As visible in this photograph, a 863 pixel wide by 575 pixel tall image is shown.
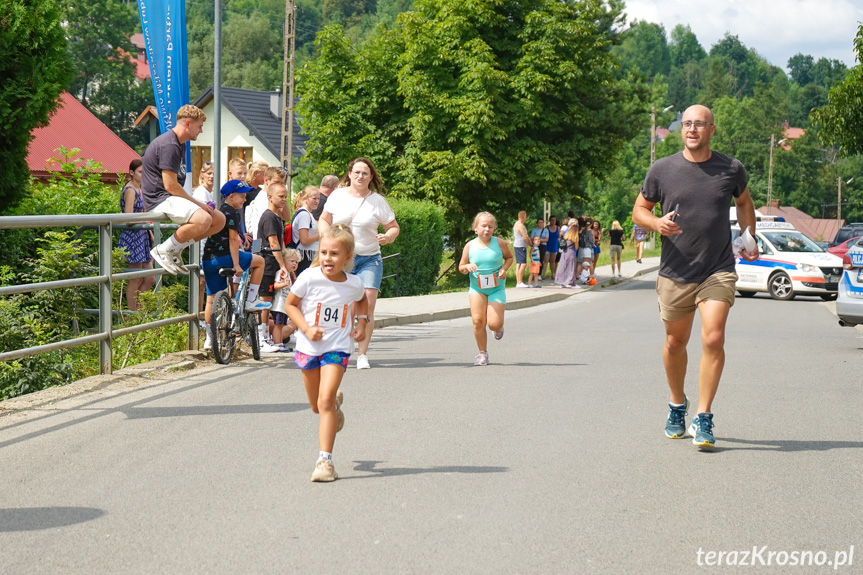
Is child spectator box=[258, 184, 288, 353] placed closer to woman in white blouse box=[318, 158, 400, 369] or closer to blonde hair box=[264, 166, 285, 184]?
blonde hair box=[264, 166, 285, 184]

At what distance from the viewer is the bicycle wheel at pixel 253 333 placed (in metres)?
10.8

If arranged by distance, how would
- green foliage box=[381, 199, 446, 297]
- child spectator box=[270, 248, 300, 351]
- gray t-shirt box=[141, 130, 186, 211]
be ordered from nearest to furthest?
1. gray t-shirt box=[141, 130, 186, 211]
2. child spectator box=[270, 248, 300, 351]
3. green foliage box=[381, 199, 446, 297]

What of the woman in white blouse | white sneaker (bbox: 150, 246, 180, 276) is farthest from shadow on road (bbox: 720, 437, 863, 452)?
white sneaker (bbox: 150, 246, 180, 276)

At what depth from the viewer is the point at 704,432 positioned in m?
6.64

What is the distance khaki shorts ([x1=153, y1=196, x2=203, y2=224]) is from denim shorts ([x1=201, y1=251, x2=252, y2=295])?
188 cm

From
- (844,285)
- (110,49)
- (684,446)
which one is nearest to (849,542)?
(684,446)

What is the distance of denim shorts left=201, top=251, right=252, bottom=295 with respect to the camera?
419 inches

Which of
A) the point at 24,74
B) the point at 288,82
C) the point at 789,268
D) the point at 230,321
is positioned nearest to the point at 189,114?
the point at 230,321

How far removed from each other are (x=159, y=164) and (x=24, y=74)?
4.94 metres

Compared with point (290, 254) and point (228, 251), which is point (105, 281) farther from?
point (290, 254)

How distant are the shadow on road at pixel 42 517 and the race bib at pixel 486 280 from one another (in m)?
6.42

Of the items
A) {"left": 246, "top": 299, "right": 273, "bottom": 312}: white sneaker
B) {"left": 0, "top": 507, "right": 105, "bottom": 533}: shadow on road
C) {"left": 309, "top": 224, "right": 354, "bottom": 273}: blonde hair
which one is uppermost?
{"left": 309, "top": 224, "right": 354, "bottom": 273}: blonde hair

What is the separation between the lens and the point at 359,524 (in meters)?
5.00

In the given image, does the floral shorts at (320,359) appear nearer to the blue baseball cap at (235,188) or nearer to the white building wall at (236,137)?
the blue baseball cap at (235,188)
